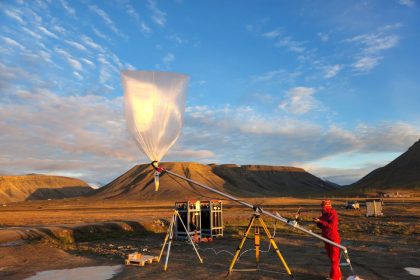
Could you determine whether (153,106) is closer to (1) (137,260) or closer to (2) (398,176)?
(1) (137,260)

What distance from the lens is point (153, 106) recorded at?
9.09m

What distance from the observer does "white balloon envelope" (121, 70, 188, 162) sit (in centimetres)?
892

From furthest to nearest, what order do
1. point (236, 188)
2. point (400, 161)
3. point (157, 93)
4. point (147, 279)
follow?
point (236, 188) < point (400, 161) < point (147, 279) < point (157, 93)

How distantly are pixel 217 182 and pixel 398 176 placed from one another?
62.0 meters

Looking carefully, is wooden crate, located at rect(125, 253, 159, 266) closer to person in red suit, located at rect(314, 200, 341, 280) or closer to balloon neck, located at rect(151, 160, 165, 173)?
balloon neck, located at rect(151, 160, 165, 173)

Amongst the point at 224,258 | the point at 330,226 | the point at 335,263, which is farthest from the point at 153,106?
the point at 224,258

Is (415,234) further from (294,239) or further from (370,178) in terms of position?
(370,178)

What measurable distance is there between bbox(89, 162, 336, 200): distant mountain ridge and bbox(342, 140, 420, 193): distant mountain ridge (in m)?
16.4

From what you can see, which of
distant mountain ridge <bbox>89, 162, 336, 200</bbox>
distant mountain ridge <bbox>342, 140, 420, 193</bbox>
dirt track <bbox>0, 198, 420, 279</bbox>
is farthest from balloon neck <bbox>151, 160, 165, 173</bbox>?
distant mountain ridge <bbox>89, 162, 336, 200</bbox>

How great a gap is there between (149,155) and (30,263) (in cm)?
731

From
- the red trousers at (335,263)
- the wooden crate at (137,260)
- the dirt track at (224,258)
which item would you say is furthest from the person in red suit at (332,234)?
the wooden crate at (137,260)

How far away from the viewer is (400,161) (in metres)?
116

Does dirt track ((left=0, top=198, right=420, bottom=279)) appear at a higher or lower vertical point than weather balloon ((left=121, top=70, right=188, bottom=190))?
lower

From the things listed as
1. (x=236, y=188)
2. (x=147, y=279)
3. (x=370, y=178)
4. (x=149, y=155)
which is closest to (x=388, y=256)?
(x=147, y=279)
